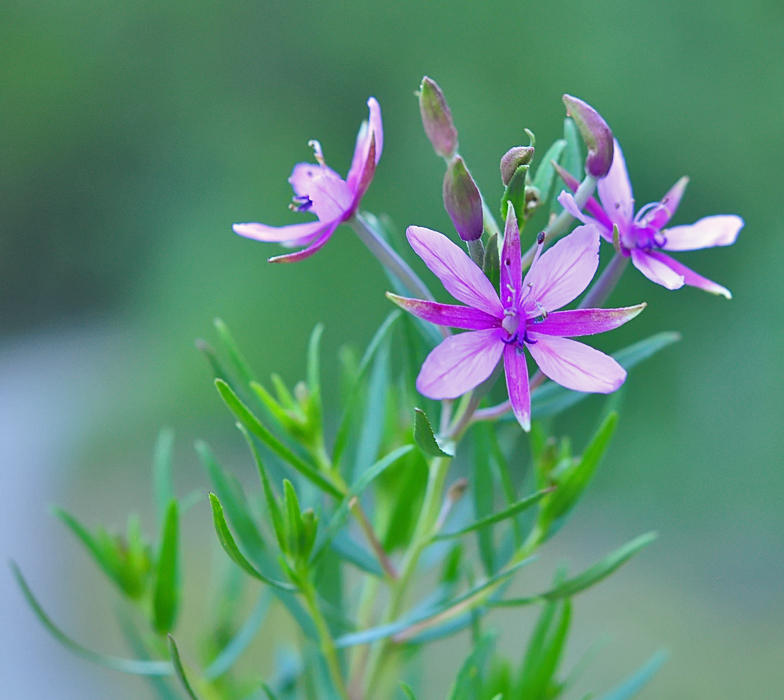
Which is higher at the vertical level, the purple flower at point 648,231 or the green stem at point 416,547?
the purple flower at point 648,231

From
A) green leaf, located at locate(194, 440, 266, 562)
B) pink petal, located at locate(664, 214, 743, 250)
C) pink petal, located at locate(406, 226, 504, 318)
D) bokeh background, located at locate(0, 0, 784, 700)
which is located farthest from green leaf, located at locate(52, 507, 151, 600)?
bokeh background, located at locate(0, 0, 784, 700)

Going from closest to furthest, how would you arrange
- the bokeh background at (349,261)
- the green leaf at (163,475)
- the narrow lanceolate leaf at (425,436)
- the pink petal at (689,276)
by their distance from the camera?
the narrow lanceolate leaf at (425,436)
the pink petal at (689,276)
the green leaf at (163,475)
the bokeh background at (349,261)

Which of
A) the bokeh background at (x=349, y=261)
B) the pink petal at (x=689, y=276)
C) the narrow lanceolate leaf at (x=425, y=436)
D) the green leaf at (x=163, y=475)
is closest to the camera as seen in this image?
the narrow lanceolate leaf at (x=425, y=436)

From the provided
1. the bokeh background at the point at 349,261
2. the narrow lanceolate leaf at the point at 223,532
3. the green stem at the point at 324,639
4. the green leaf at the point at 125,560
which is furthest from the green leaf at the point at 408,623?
the bokeh background at the point at 349,261

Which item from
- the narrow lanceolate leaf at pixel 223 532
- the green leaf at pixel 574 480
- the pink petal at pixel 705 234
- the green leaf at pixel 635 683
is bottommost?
the green leaf at pixel 635 683

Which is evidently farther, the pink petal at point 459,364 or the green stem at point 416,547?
the green stem at point 416,547

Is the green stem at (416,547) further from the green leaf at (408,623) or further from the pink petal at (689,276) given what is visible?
the pink petal at (689,276)
